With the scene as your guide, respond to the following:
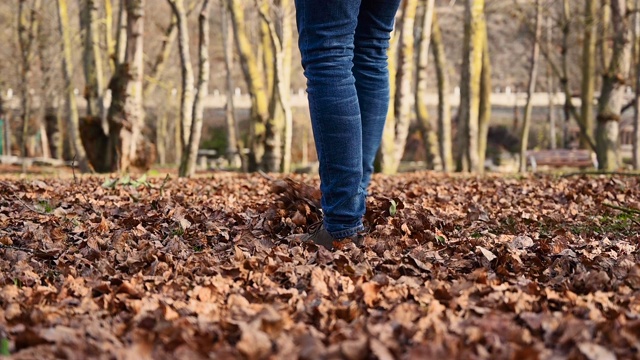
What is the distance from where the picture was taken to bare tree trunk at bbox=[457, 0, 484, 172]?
49.1 feet

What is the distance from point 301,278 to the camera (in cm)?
259

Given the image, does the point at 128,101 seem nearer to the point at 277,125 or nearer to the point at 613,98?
the point at 277,125

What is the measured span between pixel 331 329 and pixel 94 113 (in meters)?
17.3

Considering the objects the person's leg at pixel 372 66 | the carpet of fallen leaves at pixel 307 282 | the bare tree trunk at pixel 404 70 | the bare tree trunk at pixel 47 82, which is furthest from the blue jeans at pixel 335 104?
the bare tree trunk at pixel 47 82

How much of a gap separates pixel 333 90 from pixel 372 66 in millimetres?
653

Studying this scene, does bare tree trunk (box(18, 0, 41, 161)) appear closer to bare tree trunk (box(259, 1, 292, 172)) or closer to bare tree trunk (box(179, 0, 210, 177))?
bare tree trunk (box(259, 1, 292, 172))

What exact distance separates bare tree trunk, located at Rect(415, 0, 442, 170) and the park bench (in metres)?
5.28

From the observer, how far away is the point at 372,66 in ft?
11.8

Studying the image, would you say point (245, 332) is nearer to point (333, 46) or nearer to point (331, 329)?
point (331, 329)

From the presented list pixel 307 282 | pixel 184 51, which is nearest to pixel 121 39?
pixel 184 51

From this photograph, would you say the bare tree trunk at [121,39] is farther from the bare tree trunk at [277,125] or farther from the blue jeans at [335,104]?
the blue jeans at [335,104]

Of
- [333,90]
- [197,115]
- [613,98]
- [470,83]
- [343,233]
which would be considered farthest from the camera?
[470,83]

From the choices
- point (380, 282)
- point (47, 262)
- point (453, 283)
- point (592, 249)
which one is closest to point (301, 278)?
point (380, 282)

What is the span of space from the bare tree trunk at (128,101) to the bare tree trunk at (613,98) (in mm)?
8599
